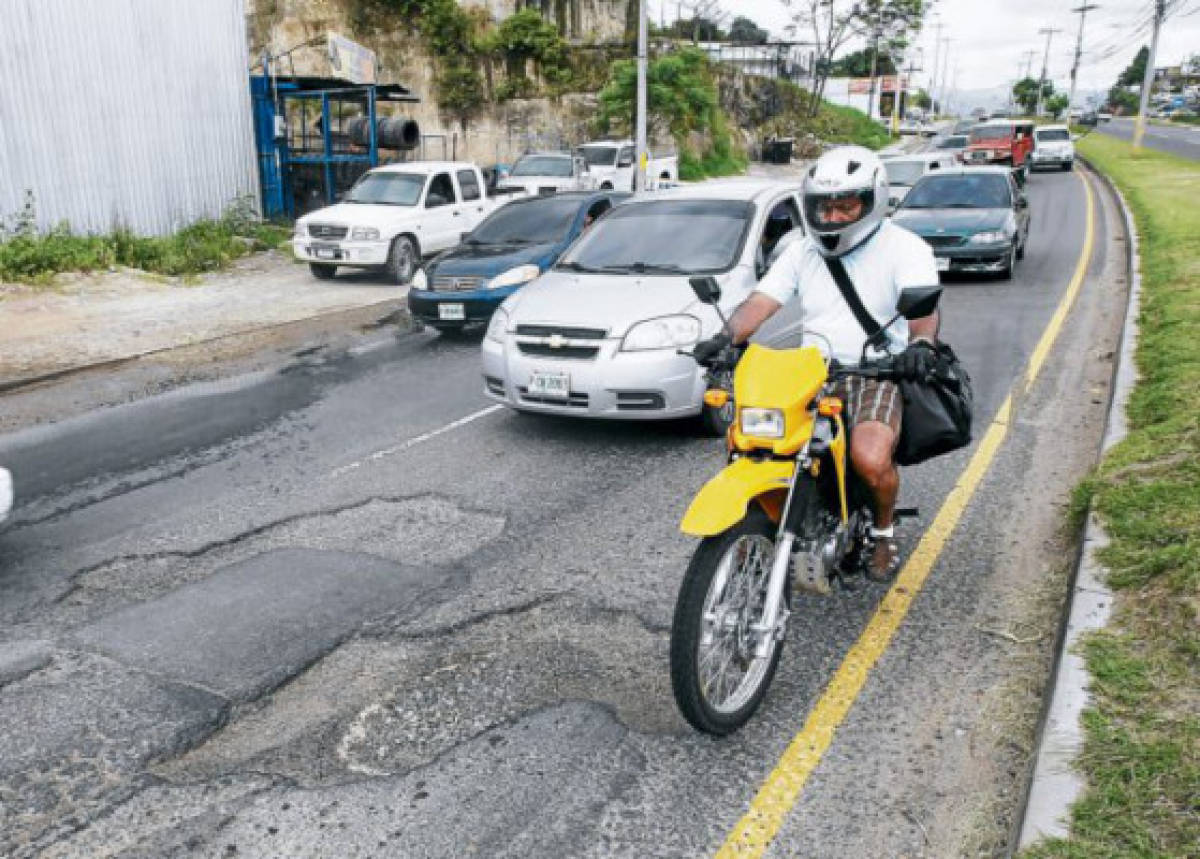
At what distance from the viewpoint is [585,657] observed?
4.14 meters

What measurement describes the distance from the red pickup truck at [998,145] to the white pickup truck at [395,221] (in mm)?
26392

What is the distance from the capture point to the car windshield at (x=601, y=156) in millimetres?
26844

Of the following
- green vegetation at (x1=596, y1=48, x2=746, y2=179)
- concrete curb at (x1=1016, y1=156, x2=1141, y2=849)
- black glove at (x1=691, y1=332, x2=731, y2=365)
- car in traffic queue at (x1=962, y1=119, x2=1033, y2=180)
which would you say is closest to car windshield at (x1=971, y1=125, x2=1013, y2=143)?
car in traffic queue at (x1=962, y1=119, x2=1033, y2=180)

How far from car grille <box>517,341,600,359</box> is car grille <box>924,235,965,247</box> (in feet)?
29.5

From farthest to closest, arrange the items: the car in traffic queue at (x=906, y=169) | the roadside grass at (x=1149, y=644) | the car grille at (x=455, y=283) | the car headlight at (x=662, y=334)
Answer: the car in traffic queue at (x=906, y=169), the car grille at (x=455, y=283), the car headlight at (x=662, y=334), the roadside grass at (x=1149, y=644)

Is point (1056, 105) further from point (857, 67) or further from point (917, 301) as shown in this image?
point (917, 301)

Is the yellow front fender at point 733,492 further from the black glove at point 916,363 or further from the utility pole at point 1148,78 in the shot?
the utility pole at point 1148,78

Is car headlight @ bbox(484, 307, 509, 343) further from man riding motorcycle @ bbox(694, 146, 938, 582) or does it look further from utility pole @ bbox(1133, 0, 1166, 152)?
utility pole @ bbox(1133, 0, 1166, 152)

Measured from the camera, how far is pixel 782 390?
3.42 meters

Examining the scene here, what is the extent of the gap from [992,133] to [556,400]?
36581mm

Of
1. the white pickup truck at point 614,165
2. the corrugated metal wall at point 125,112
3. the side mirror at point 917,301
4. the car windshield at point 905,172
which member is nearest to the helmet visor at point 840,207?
the side mirror at point 917,301

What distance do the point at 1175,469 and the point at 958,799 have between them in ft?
10.4

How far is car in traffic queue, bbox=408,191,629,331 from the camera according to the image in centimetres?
1076

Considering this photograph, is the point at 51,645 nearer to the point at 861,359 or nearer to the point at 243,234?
the point at 861,359
